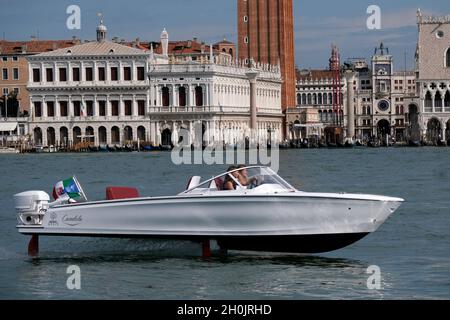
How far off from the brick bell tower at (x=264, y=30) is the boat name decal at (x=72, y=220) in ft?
279

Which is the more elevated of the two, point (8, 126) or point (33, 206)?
point (8, 126)

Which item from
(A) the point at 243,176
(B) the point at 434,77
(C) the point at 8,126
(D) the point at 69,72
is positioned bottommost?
(A) the point at 243,176

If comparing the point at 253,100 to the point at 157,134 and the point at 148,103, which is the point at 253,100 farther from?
the point at 148,103

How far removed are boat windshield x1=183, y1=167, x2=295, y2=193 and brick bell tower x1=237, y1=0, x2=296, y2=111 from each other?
279 feet

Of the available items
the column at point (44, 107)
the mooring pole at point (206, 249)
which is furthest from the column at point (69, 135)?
the mooring pole at point (206, 249)

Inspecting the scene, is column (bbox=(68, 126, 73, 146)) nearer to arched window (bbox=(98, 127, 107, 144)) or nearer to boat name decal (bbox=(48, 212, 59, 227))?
arched window (bbox=(98, 127, 107, 144))

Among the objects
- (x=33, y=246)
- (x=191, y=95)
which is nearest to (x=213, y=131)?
(x=191, y=95)

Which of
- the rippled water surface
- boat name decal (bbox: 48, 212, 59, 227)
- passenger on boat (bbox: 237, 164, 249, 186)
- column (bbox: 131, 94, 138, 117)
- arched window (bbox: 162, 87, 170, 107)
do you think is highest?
arched window (bbox: 162, 87, 170, 107)

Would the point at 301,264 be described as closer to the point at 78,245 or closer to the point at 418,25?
the point at 78,245

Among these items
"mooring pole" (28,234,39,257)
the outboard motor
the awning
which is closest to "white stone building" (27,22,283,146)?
the awning

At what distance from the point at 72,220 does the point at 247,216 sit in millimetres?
2452

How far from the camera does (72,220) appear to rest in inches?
Result: 691

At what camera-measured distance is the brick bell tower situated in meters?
102
